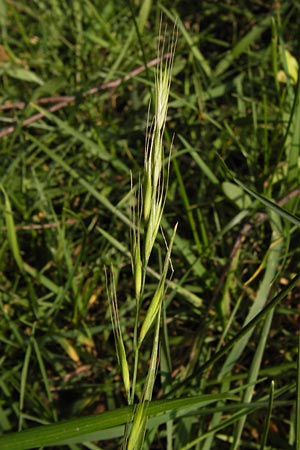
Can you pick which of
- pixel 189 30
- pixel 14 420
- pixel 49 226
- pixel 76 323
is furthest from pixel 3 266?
pixel 189 30

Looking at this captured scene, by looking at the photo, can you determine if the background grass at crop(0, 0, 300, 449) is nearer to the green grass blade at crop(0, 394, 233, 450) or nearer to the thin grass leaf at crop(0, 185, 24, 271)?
the thin grass leaf at crop(0, 185, 24, 271)

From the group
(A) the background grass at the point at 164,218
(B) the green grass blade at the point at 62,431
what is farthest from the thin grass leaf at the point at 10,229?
(B) the green grass blade at the point at 62,431

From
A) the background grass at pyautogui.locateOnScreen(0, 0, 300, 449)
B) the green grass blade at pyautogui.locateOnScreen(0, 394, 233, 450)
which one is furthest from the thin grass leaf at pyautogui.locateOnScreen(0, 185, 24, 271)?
the green grass blade at pyautogui.locateOnScreen(0, 394, 233, 450)

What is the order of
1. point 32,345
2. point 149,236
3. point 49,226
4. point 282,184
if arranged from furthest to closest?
point 49,226
point 282,184
point 32,345
point 149,236

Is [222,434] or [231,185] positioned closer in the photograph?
[222,434]

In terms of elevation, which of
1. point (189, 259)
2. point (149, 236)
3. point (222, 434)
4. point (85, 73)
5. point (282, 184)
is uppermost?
point (85, 73)

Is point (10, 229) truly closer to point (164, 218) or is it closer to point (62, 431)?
point (164, 218)

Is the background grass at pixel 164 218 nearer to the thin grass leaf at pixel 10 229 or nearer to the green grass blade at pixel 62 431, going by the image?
the thin grass leaf at pixel 10 229

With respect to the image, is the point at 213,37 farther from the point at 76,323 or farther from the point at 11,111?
the point at 76,323
